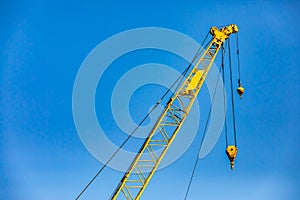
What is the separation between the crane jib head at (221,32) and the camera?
93.4ft

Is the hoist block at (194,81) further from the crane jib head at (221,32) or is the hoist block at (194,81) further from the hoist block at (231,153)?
the hoist block at (231,153)

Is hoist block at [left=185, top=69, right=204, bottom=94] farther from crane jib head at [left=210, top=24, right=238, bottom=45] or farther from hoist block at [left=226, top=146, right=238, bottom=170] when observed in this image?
hoist block at [left=226, top=146, right=238, bottom=170]

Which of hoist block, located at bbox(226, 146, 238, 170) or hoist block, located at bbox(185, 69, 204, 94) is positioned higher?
hoist block, located at bbox(185, 69, 204, 94)

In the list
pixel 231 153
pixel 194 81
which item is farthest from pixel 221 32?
pixel 231 153

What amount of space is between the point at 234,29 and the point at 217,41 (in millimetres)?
2213

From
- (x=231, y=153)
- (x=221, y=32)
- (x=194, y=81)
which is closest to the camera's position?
(x=231, y=153)

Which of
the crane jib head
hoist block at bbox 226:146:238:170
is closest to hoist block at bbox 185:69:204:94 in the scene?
the crane jib head

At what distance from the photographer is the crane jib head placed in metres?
28.5

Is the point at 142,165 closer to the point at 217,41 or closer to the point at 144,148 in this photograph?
the point at 144,148

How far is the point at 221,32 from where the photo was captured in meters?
28.8

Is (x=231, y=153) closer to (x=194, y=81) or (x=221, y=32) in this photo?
(x=194, y=81)

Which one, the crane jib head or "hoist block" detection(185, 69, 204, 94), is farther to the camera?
the crane jib head

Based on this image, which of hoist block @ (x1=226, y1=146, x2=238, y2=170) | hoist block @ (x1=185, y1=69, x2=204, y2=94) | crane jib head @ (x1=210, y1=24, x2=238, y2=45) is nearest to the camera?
hoist block @ (x1=226, y1=146, x2=238, y2=170)

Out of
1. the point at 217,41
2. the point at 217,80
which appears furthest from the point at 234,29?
the point at 217,80
